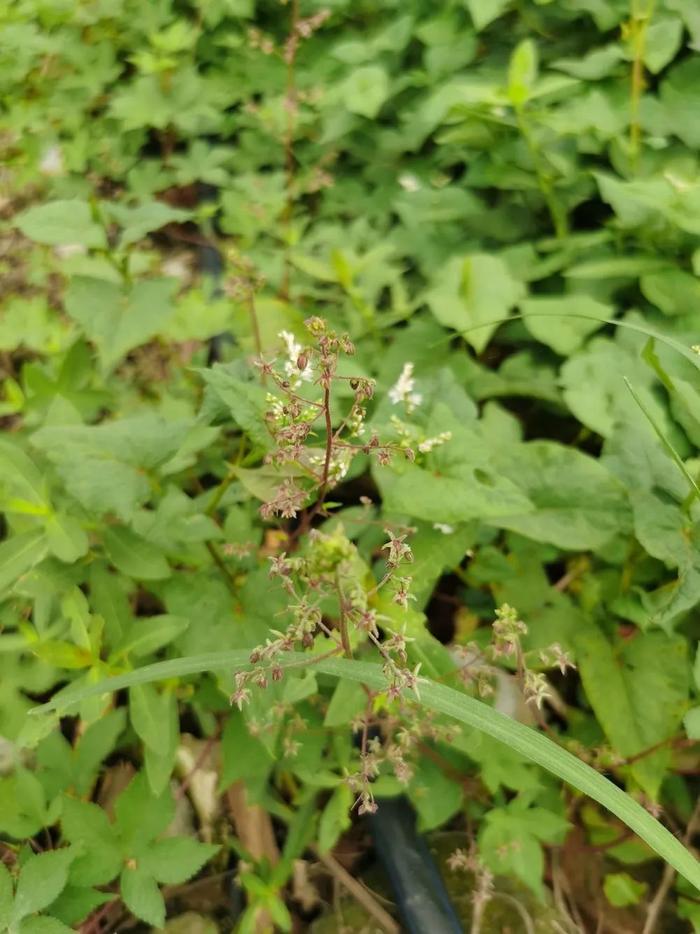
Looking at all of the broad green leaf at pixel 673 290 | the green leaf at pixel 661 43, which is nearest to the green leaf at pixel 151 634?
the broad green leaf at pixel 673 290

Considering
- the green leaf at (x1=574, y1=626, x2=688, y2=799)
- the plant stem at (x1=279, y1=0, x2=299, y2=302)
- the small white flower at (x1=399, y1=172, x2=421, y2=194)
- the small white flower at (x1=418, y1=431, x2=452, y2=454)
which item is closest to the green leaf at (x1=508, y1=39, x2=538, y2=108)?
the small white flower at (x1=399, y1=172, x2=421, y2=194)

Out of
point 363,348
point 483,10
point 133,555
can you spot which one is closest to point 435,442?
point 133,555

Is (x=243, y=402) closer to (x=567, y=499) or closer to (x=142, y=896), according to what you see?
(x=567, y=499)

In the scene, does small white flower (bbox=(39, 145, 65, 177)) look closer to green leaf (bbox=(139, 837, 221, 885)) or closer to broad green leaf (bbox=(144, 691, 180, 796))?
broad green leaf (bbox=(144, 691, 180, 796))

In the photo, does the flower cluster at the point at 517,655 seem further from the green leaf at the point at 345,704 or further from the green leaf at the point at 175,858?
the green leaf at the point at 175,858

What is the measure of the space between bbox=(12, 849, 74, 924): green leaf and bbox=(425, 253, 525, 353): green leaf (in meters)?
1.25

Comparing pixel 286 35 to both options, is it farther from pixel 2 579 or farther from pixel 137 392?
pixel 2 579

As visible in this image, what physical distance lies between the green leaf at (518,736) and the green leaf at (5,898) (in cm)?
32

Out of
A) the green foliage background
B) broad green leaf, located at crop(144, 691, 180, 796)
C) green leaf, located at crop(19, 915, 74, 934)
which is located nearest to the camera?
green leaf, located at crop(19, 915, 74, 934)

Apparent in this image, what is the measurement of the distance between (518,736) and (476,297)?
3.56 ft

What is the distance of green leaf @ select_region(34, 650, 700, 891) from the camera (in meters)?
0.88

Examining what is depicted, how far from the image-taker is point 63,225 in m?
1.49

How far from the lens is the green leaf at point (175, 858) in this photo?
1.13 metres

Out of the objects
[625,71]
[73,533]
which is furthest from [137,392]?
[625,71]
